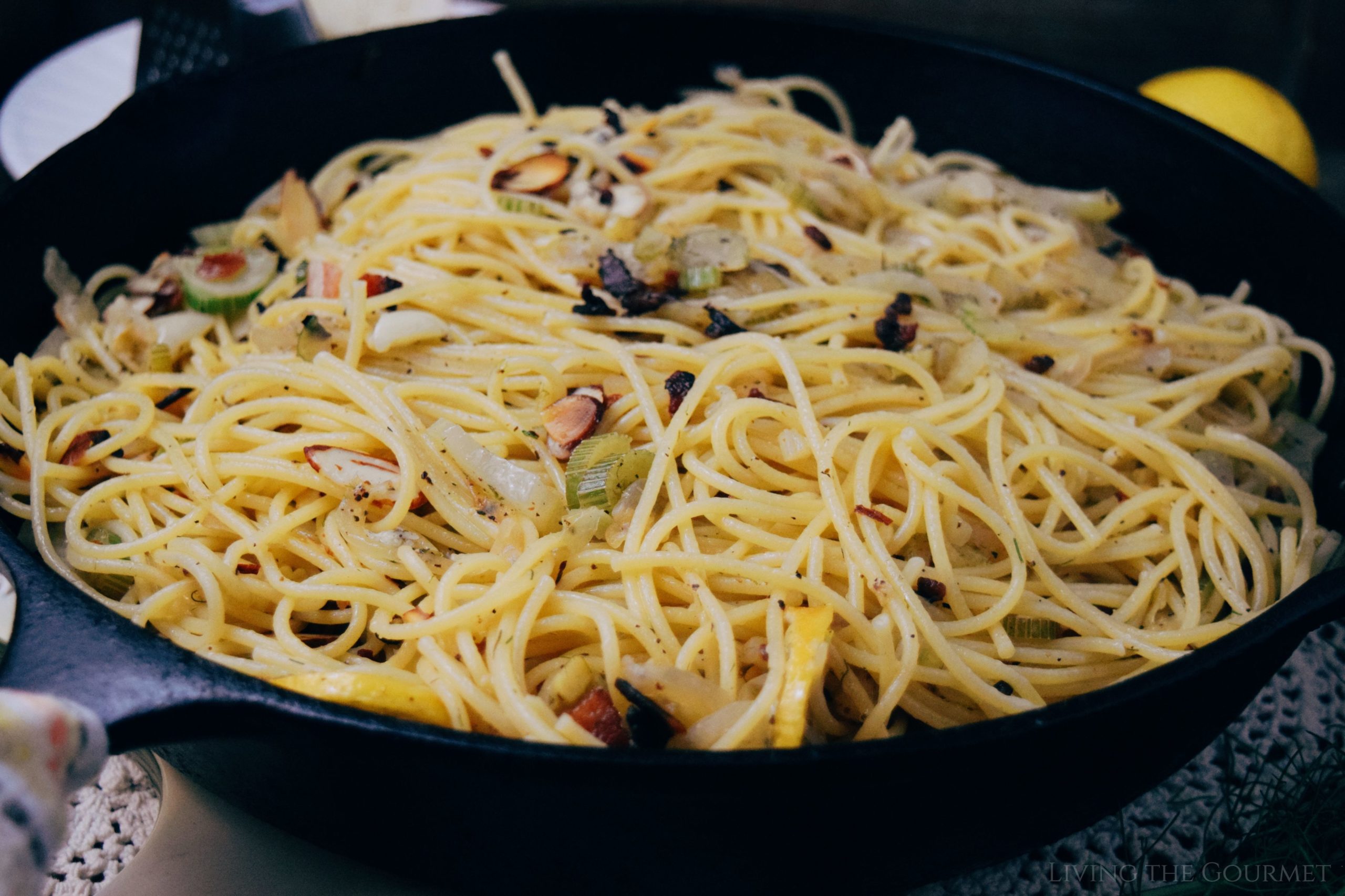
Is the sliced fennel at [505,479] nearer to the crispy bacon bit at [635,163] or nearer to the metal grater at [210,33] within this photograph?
the crispy bacon bit at [635,163]

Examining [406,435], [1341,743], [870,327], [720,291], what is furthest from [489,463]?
[1341,743]

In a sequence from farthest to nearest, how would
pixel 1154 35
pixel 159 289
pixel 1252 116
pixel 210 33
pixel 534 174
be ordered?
pixel 1154 35 → pixel 210 33 → pixel 1252 116 → pixel 534 174 → pixel 159 289

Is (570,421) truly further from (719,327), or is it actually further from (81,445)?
(81,445)

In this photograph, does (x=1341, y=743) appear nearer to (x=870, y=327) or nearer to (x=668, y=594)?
(x=870, y=327)

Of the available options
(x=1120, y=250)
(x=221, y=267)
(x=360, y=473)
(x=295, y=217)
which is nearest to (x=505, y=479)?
(x=360, y=473)

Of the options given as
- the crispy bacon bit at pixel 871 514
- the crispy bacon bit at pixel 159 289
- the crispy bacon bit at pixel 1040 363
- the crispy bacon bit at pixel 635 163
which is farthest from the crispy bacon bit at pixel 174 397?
the crispy bacon bit at pixel 1040 363

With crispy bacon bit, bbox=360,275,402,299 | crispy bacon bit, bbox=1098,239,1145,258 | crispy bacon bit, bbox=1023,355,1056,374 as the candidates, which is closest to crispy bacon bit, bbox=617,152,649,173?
crispy bacon bit, bbox=360,275,402,299

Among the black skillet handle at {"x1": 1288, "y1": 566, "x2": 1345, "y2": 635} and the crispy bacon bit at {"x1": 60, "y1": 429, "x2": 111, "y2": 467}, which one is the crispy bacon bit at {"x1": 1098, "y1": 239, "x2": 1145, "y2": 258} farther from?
the crispy bacon bit at {"x1": 60, "y1": 429, "x2": 111, "y2": 467}
